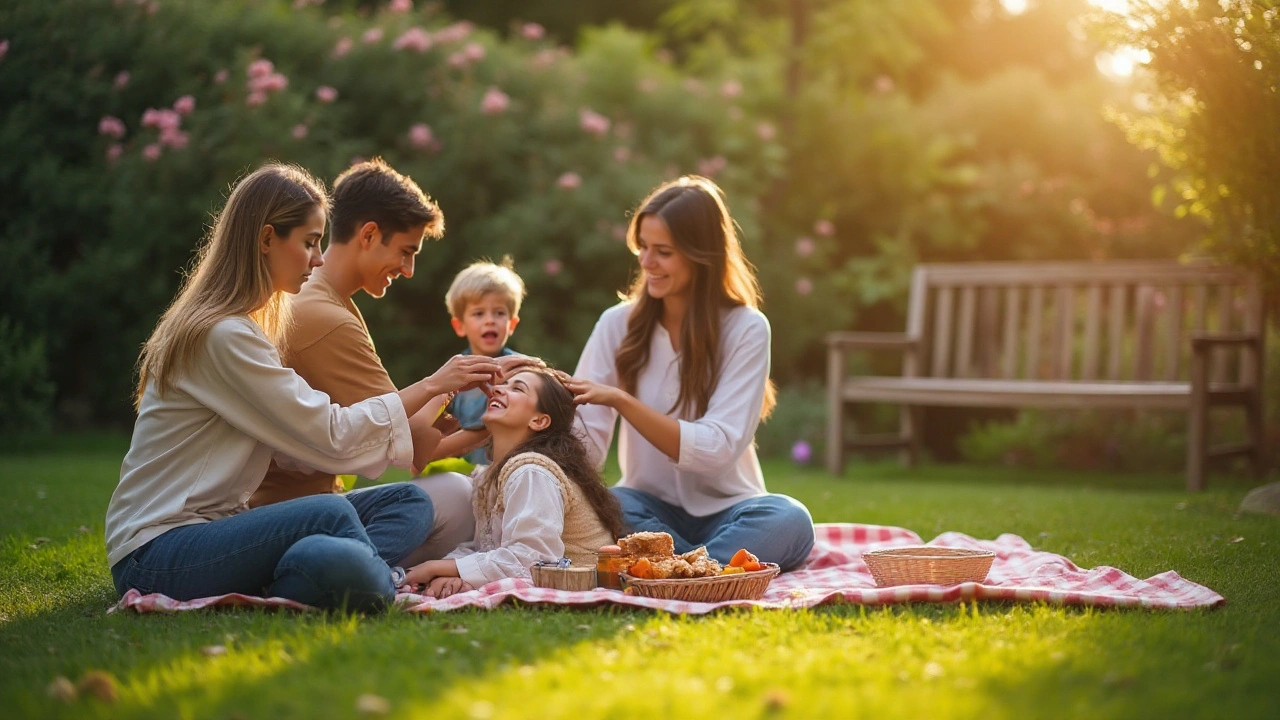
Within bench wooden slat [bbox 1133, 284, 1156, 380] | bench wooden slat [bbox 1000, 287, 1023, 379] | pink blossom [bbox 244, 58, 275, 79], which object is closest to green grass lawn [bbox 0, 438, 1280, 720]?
bench wooden slat [bbox 1133, 284, 1156, 380]

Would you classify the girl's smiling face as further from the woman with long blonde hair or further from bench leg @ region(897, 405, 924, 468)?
bench leg @ region(897, 405, 924, 468)

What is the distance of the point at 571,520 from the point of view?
12.6 ft

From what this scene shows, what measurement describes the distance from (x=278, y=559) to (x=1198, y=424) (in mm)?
5218

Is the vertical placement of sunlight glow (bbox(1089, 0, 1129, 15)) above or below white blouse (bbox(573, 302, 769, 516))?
above

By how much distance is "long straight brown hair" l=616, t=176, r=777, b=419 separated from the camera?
433 cm

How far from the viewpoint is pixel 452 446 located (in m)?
4.08

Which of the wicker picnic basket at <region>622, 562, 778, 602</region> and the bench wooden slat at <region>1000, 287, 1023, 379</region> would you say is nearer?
the wicker picnic basket at <region>622, 562, 778, 602</region>

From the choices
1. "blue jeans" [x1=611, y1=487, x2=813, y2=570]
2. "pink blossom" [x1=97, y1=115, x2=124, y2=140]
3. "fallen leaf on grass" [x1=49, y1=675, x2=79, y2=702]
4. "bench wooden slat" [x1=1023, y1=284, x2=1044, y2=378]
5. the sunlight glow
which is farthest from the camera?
"pink blossom" [x1=97, y1=115, x2=124, y2=140]

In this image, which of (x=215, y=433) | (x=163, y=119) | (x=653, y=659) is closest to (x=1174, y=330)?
(x=653, y=659)

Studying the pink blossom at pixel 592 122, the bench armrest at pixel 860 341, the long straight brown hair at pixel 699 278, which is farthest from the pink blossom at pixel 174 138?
the long straight brown hair at pixel 699 278

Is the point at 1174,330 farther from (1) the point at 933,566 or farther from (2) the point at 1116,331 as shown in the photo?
(1) the point at 933,566

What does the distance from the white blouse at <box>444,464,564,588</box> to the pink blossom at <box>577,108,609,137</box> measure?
610cm

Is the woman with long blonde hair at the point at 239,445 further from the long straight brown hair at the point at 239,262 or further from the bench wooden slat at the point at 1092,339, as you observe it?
the bench wooden slat at the point at 1092,339

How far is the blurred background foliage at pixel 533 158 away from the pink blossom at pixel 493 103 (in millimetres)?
59
